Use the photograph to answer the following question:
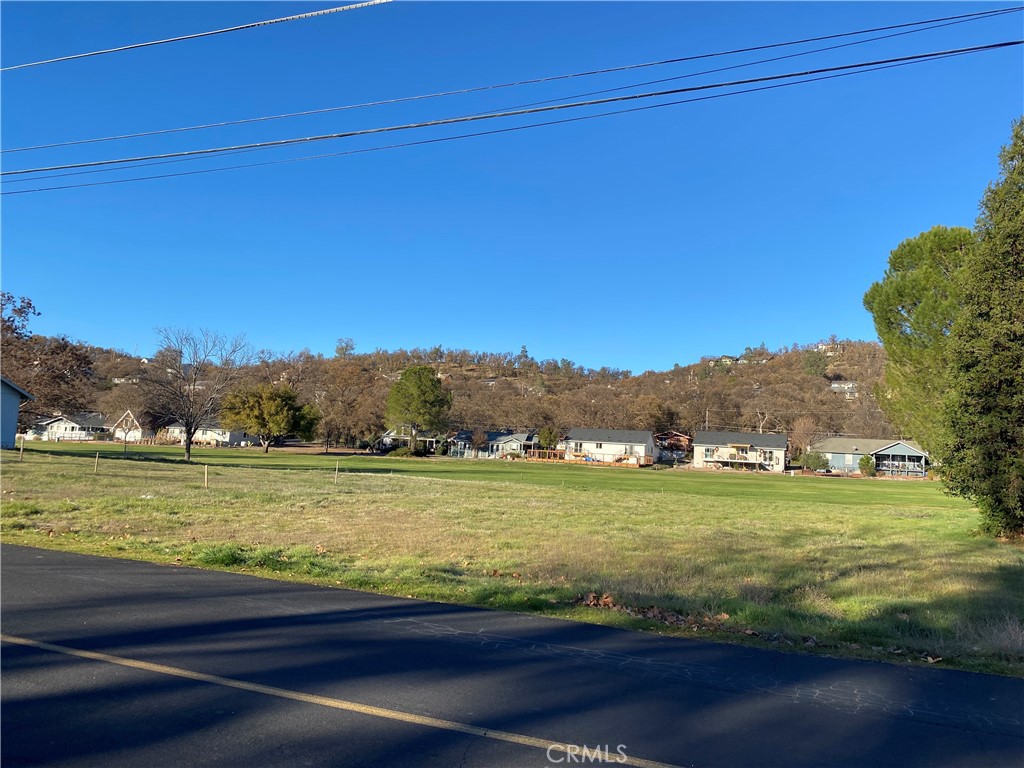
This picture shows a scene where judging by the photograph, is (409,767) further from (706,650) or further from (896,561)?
(896,561)

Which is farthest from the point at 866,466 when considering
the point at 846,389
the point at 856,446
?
the point at 846,389

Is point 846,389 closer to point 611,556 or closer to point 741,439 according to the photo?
point 741,439

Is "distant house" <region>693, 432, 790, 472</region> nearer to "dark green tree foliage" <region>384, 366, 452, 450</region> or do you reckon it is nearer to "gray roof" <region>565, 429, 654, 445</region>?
"gray roof" <region>565, 429, 654, 445</region>

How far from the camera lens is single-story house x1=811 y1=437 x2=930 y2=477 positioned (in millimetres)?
102438

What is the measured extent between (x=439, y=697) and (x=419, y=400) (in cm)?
9985

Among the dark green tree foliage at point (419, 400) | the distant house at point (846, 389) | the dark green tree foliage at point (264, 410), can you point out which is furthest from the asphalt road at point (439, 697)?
the distant house at point (846, 389)

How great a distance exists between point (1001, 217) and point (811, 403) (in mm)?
123873

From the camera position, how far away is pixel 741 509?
31625 millimetres

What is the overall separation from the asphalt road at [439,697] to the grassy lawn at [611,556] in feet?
4.84

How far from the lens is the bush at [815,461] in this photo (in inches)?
4016

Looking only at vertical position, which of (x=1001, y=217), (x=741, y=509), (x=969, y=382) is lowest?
(x=741, y=509)

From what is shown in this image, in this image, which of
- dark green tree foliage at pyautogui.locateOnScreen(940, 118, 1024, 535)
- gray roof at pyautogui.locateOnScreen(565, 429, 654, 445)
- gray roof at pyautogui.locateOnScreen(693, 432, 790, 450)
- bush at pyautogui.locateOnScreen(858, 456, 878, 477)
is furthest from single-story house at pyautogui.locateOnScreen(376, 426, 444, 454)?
dark green tree foliage at pyautogui.locateOnScreen(940, 118, 1024, 535)

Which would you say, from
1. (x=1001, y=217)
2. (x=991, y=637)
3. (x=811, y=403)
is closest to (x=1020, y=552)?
(x=1001, y=217)

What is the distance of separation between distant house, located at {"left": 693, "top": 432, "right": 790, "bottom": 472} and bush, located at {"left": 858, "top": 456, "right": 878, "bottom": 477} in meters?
12.6
